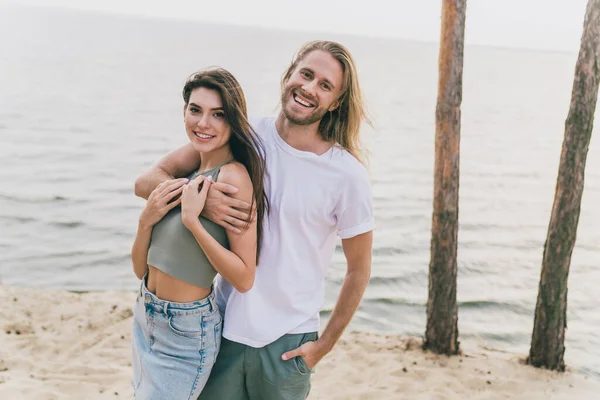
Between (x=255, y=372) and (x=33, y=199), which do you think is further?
(x=33, y=199)

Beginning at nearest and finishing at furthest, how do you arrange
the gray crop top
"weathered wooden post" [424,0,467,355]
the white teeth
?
the gray crop top < the white teeth < "weathered wooden post" [424,0,467,355]

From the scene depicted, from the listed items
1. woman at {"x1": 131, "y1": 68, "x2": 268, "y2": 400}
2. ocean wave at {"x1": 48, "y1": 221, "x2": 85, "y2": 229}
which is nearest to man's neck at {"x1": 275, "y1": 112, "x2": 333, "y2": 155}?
woman at {"x1": 131, "y1": 68, "x2": 268, "y2": 400}

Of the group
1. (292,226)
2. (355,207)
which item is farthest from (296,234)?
(355,207)

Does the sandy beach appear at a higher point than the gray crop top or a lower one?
lower

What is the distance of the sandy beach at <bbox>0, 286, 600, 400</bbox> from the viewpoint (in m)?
5.63

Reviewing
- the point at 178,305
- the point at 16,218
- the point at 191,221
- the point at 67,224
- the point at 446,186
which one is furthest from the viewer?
the point at 16,218

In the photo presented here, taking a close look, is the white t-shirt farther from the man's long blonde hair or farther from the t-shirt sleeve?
the man's long blonde hair

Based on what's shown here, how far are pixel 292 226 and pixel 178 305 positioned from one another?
0.59 metres

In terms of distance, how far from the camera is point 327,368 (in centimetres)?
640

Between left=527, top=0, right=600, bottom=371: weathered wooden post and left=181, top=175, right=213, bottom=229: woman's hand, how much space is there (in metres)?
4.21

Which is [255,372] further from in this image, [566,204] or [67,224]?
[67,224]

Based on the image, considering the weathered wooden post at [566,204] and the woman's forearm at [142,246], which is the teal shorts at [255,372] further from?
the weathered wooden post at [566,204]

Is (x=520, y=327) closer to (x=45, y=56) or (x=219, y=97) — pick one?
(x=219, y=97)

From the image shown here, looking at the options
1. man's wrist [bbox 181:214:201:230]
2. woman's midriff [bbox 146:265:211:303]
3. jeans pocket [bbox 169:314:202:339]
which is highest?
man's wrist [bbox 181:214:201:230]
